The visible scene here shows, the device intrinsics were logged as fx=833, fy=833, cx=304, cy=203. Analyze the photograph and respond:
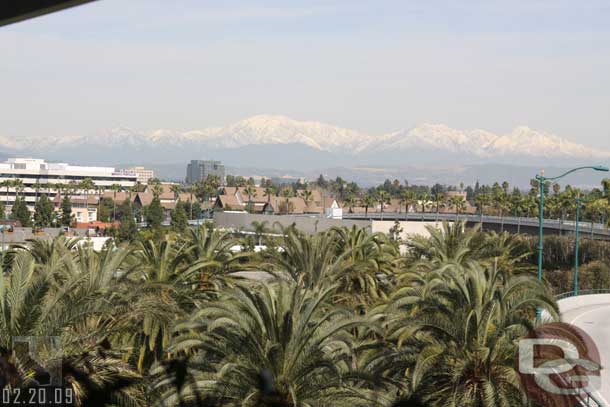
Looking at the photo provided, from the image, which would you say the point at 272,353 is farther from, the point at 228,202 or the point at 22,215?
the point at 228,202

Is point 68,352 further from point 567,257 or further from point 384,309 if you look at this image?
point 567,257

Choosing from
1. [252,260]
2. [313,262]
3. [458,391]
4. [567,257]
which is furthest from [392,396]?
[567,257]

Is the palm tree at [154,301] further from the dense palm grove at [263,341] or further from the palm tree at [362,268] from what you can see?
the palm tree at [362,268]

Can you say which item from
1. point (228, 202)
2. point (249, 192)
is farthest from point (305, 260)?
point (228, 202)

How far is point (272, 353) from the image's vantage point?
1551cm

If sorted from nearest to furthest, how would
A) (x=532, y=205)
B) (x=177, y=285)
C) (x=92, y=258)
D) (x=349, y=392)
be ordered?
(x=349, y=392)
(x=92, y=258)
(x=177, y=285)
(x=532, y=205)

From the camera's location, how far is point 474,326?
17375 mm

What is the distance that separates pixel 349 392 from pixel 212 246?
13.2m

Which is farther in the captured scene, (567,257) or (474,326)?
(567,257)

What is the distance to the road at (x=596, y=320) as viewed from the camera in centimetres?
2235

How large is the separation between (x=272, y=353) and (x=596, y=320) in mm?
23088

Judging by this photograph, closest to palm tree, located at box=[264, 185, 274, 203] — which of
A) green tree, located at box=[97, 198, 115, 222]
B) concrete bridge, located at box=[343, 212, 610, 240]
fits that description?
concrete bridge, located at box=[343, 212, 610, 240]

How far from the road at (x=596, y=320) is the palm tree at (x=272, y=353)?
23.0 feet

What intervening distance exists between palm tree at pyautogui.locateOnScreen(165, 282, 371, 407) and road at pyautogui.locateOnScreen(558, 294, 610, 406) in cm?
702
